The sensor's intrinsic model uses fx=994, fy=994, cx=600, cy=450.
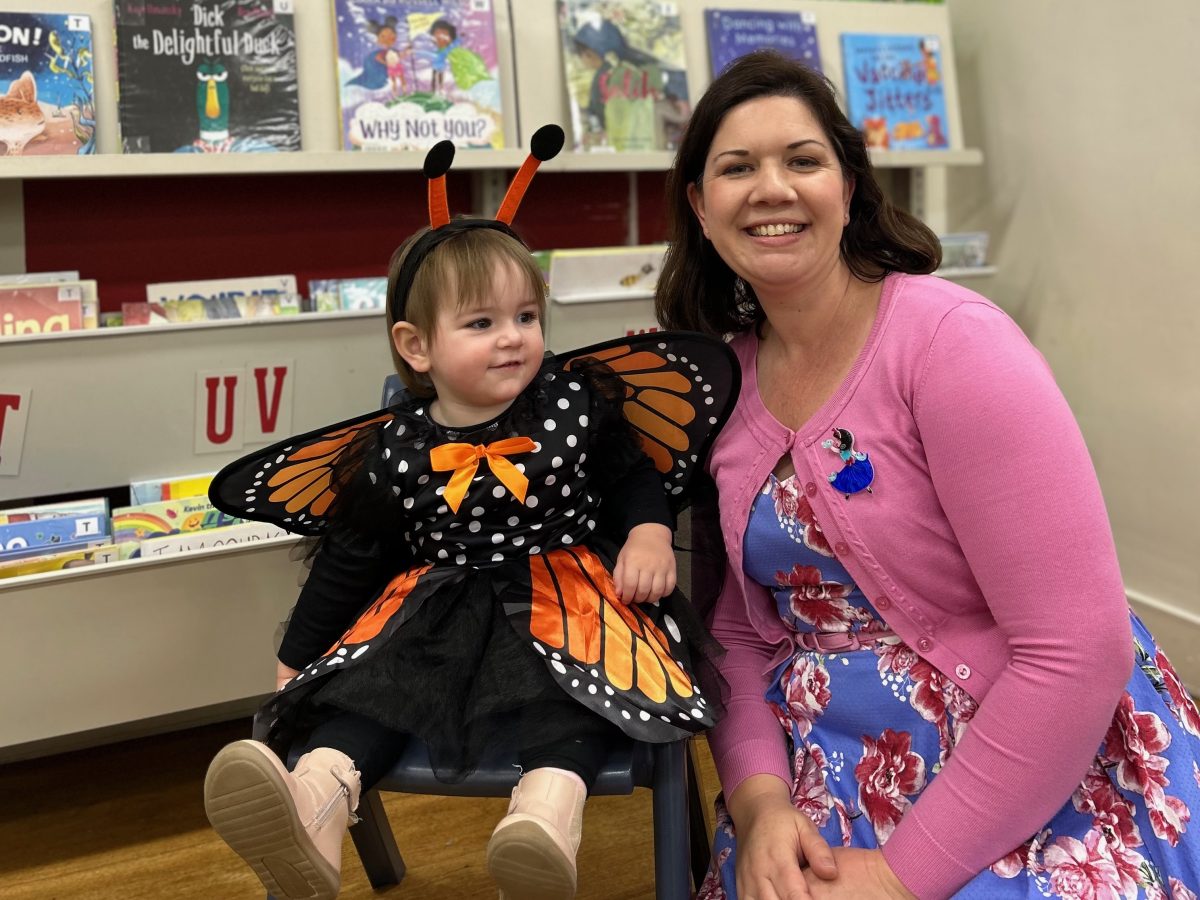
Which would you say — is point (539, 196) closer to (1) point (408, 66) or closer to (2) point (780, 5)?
(1) point (408, 66)

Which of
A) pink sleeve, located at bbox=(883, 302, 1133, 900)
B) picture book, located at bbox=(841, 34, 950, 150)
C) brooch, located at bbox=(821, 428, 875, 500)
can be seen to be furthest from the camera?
picture book, located at bbox=(841, 34, 950, 150)

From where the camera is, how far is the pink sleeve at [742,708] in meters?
1.14

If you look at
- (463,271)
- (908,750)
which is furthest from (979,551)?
(463,271)

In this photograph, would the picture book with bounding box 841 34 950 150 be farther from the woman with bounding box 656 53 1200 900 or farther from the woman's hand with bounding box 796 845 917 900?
the woman's hand with bounding box 796 845 917 900

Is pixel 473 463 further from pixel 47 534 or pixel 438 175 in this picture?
pixel 47 534

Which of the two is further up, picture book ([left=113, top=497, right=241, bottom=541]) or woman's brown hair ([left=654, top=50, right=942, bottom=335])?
woman's brown hair ([left=654, top=50, right=942, bottom=335])

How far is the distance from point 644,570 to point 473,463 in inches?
10.1

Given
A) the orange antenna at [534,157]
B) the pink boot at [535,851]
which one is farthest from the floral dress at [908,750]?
the orange antenna at [534,157]

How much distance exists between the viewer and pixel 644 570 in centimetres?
121

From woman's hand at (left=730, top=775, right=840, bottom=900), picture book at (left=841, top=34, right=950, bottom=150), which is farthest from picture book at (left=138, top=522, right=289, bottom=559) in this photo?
picture book at (left=841, top=34, right=950, bottom=150)

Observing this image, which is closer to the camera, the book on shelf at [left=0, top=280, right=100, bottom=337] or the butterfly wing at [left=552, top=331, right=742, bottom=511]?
the butterfly wing at [left=552, top=331, right=742, bottom=511]

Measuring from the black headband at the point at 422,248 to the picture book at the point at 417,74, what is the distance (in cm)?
83

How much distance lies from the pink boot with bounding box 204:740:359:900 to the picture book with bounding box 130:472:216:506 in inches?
38.2

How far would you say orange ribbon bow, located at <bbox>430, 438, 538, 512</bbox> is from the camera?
4.10 ft
